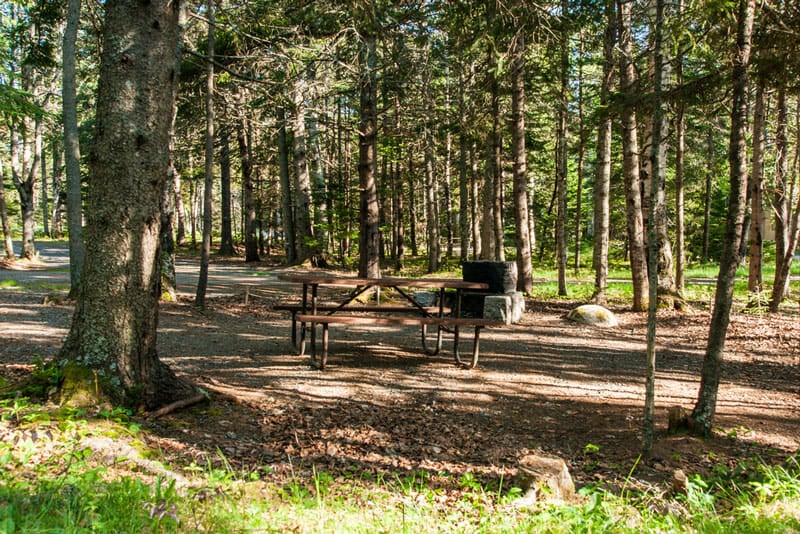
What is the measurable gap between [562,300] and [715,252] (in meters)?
22.1

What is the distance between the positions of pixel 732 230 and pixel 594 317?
6671 millimetres

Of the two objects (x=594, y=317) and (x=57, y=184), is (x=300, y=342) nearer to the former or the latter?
(x=594, y=317)

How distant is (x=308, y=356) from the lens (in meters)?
7.86

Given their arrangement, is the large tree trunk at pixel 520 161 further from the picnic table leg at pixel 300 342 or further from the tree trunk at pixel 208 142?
the picnic table leg at pixel 300 342

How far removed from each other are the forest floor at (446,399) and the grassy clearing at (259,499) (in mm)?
217

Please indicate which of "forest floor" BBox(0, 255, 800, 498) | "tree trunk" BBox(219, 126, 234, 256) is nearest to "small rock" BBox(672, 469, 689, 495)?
"forest floor" BBox(0, 255, 800, 498)

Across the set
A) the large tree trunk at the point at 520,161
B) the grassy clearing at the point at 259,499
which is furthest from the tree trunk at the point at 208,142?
the large tree trunk at the point at 520,161

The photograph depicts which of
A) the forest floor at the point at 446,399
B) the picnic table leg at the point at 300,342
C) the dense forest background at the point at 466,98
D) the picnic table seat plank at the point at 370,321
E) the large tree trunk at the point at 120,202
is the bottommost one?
the forest floor at the point at 446,399

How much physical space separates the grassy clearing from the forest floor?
0.22m

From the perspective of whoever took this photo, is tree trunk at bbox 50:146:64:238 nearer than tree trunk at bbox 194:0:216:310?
No

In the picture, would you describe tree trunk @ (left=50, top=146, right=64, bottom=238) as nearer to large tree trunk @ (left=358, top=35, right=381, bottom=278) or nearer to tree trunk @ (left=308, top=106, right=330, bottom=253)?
tree trunk @ (left=308, top=106, right=330, bottom=253)

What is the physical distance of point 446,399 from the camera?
616 cm

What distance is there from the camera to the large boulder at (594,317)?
11.3 metres

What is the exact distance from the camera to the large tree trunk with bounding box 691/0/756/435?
4.62 m
